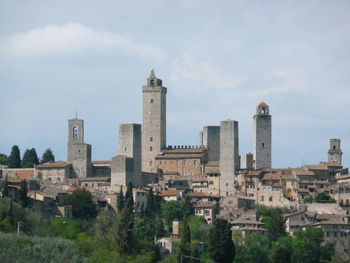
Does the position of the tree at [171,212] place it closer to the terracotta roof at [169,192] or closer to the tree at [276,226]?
the terracotta roof at [169,192]

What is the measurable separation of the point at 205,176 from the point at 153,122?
7.91 meters

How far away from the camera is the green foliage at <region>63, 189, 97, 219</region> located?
8131cm

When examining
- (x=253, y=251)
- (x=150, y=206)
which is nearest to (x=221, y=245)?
(x=253, y=251)

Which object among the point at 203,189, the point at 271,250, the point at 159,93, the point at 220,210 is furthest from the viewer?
the point at 159,93

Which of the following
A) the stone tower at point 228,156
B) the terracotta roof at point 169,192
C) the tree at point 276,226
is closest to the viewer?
the tree at point 276,226

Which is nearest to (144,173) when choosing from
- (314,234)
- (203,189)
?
(203,189)

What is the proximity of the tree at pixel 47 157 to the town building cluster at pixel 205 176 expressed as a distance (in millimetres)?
→ 2912

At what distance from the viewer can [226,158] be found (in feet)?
302

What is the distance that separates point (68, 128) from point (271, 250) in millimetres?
31714

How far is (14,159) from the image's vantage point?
98.1 metres

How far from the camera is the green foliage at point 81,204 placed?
8131 cm

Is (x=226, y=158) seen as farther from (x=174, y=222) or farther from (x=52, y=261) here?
(x=52, y=261)

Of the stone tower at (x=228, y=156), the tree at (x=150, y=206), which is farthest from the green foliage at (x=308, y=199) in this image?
the tree at (x=150, y=206)

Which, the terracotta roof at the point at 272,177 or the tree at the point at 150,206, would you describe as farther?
the terracotta roof at the point at 272,177
